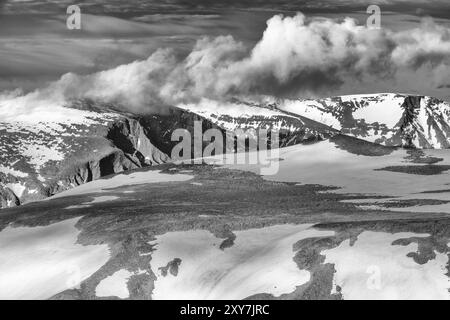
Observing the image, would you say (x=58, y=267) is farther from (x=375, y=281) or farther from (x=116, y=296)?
(x=375, y=281)

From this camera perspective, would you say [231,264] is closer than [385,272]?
No

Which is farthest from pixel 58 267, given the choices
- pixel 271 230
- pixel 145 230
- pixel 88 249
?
pixel 271 230

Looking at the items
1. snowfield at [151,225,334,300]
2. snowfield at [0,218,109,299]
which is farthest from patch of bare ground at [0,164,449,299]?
snowfield at [0,218,109,299]

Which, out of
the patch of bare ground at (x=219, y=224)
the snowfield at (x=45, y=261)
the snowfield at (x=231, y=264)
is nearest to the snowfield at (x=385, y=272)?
the patch of bare ground at (x=219, y=224)

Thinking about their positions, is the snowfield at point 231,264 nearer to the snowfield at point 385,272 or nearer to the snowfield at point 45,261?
the snowfield at point 385,272

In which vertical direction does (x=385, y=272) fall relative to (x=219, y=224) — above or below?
above

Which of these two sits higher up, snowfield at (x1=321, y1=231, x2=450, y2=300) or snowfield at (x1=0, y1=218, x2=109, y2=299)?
snowfield at (x1=321, y1=231, x2=450, y2=300)

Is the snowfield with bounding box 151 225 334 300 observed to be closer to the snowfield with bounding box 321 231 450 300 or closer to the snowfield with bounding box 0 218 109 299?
the snowfield with bounding box 321 231 450 300

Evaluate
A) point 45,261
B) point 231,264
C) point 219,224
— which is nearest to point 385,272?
point 231,264

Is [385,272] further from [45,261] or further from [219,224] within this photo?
[45,261]

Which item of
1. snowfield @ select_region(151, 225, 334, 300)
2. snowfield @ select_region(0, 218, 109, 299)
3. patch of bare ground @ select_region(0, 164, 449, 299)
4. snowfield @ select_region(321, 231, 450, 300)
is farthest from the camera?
snowfield @ select_region(0, 218, 109, 299)

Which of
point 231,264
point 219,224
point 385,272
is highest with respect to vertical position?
point 385,272
